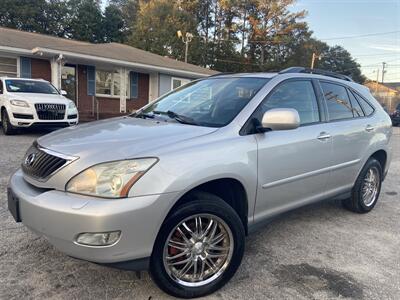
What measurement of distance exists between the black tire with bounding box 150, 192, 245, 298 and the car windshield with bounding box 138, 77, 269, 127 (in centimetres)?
72

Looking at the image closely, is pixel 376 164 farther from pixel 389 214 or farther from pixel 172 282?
pixel 172 282

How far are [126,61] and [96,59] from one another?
5.32ft

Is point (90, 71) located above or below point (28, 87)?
above

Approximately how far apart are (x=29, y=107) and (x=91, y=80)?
26.3 feet

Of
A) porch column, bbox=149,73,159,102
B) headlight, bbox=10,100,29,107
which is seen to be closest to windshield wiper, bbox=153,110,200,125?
headlight, bbox=10,100,29,107

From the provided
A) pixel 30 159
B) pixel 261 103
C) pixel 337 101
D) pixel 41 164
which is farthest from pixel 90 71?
pixel 41 164

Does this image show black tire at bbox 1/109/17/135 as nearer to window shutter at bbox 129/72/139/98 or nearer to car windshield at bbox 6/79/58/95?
car windshield at bbox 6/79/58/95

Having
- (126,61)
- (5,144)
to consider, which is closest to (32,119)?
(5,144)

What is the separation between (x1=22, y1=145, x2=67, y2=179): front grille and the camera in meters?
2.55

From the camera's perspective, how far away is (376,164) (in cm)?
482

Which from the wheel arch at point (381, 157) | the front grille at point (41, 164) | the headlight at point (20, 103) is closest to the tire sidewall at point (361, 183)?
the wheel arch at point (381, 157)

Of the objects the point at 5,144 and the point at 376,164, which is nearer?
the point at 376,164

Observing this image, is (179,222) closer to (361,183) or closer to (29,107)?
(361,183)

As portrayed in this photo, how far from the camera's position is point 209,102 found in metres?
3.53
